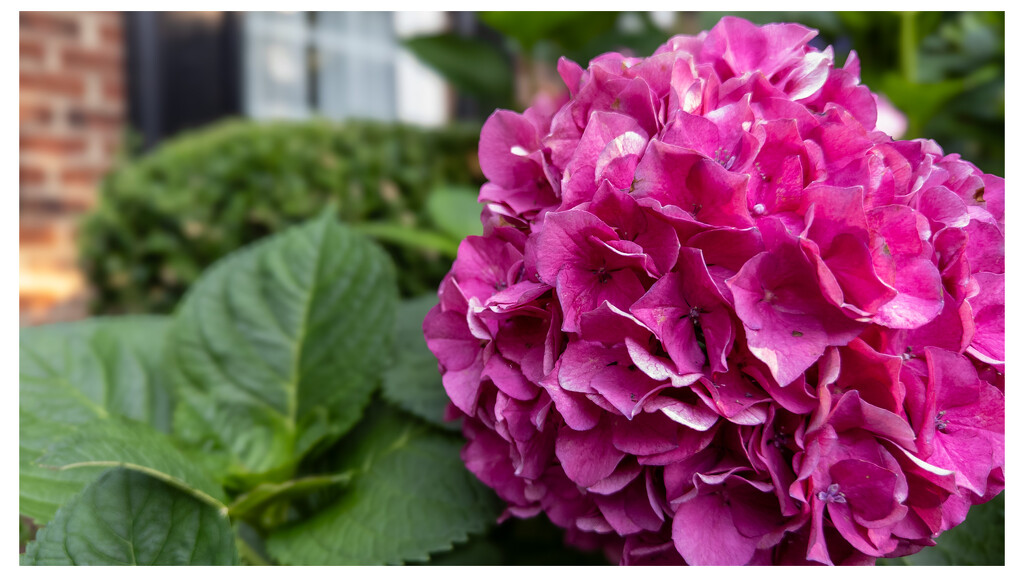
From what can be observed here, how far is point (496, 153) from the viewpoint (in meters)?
0.55

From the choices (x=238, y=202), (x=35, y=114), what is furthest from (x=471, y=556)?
(x=35, y=114)

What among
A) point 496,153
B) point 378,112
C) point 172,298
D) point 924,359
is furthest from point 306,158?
point 378,112

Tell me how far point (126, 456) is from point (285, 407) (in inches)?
9.5

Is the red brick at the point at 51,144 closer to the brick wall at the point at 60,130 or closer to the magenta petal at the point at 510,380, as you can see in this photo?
the brick wall at the point at 60,130

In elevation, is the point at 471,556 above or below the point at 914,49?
below

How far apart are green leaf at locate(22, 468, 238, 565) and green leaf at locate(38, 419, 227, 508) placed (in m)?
0.01

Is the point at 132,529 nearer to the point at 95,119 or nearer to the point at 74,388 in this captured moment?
the point at 74,388

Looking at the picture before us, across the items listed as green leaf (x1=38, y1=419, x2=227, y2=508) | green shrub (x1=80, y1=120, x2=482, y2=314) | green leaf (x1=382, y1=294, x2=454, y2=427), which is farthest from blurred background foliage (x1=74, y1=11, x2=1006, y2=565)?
green leaf (x1=38, y1=419, x2=227, y2=508)

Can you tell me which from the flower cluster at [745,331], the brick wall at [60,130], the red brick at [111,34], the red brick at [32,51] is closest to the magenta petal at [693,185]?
the flower cluster at [745,331]

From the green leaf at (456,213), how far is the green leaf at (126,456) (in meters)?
0.54

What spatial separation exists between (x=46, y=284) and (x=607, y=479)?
9.54 feet

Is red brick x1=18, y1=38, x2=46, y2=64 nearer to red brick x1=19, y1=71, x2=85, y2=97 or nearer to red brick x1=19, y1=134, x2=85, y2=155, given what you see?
red brick x1=19, y1=71, x2=85, y2=97

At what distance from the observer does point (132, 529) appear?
48cm
